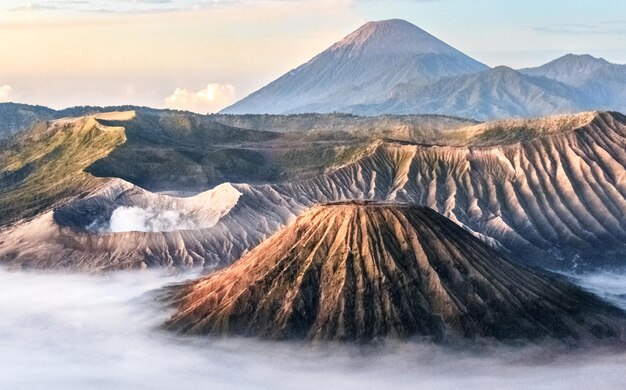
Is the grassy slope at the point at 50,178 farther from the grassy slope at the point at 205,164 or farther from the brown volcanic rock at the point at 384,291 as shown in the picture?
the brown volcanic rock at the point at 384,291

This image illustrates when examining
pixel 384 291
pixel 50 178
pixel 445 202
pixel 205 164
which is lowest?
pixel 384 291

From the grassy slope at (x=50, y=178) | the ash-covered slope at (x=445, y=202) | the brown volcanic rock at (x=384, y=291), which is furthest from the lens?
the grassy slope at (x=50, y=178)

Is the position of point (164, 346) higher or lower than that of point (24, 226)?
lower

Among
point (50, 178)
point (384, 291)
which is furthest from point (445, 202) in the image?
point (384, 291)

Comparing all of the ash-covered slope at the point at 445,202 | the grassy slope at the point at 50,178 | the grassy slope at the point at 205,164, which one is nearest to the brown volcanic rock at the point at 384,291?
the ash-covered slope at the point at 445,202

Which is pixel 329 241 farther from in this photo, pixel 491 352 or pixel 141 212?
pixel 141 212

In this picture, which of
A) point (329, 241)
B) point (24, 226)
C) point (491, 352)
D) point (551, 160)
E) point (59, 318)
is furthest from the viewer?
point (551, 160)

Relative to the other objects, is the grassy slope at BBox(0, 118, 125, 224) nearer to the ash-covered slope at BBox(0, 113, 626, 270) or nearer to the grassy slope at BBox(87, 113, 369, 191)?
the grassy slope at BBox(87, 113, 369, 191)

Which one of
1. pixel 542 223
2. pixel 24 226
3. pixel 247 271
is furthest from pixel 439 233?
pixel 24 226

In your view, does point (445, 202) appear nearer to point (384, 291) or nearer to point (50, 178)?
point (50, 178)
